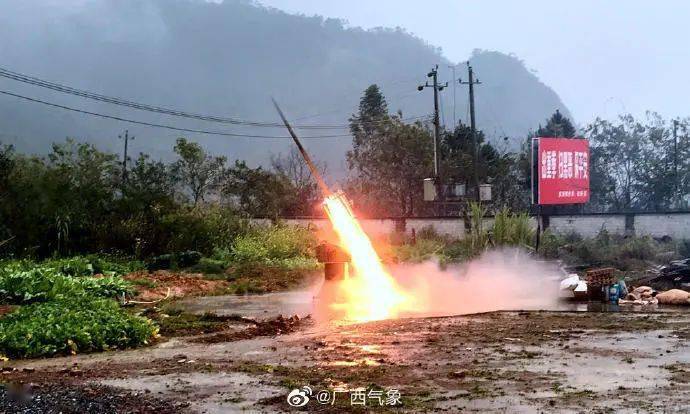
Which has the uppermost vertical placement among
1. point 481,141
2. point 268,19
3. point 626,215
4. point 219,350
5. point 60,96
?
point 268,19

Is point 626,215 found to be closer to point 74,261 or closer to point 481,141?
point 481,141

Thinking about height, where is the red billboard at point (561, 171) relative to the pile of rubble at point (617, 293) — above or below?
above

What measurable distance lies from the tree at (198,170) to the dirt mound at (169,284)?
759 inches

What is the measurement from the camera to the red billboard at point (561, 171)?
93.0ft

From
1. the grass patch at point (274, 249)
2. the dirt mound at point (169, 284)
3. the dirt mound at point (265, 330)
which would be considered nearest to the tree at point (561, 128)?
the grass patch at point (274, 249)

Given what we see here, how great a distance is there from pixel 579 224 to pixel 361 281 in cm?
1497

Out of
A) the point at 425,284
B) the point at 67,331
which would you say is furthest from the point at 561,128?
the point at 67,331

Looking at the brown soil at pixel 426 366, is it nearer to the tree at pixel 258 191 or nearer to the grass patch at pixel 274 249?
the grass patch at pixel 274 249

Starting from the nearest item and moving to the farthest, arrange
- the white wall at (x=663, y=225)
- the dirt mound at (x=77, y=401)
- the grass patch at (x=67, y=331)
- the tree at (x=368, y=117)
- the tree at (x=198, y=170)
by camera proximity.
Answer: the dirt mound at (x=77, y=401) < the grass patch at (x=67, y=331) < the white wall at (x=663, y=225) < the tree at (x=198, y=170) < the tree at (x=368, y=117)

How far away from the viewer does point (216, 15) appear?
197000 millimetres

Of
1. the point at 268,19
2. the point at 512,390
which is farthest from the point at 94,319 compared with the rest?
the point at 268,19

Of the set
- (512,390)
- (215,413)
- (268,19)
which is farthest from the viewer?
(268,19)

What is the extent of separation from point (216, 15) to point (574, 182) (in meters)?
183

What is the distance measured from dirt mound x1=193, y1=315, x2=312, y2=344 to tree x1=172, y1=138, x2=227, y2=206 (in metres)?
27.2
